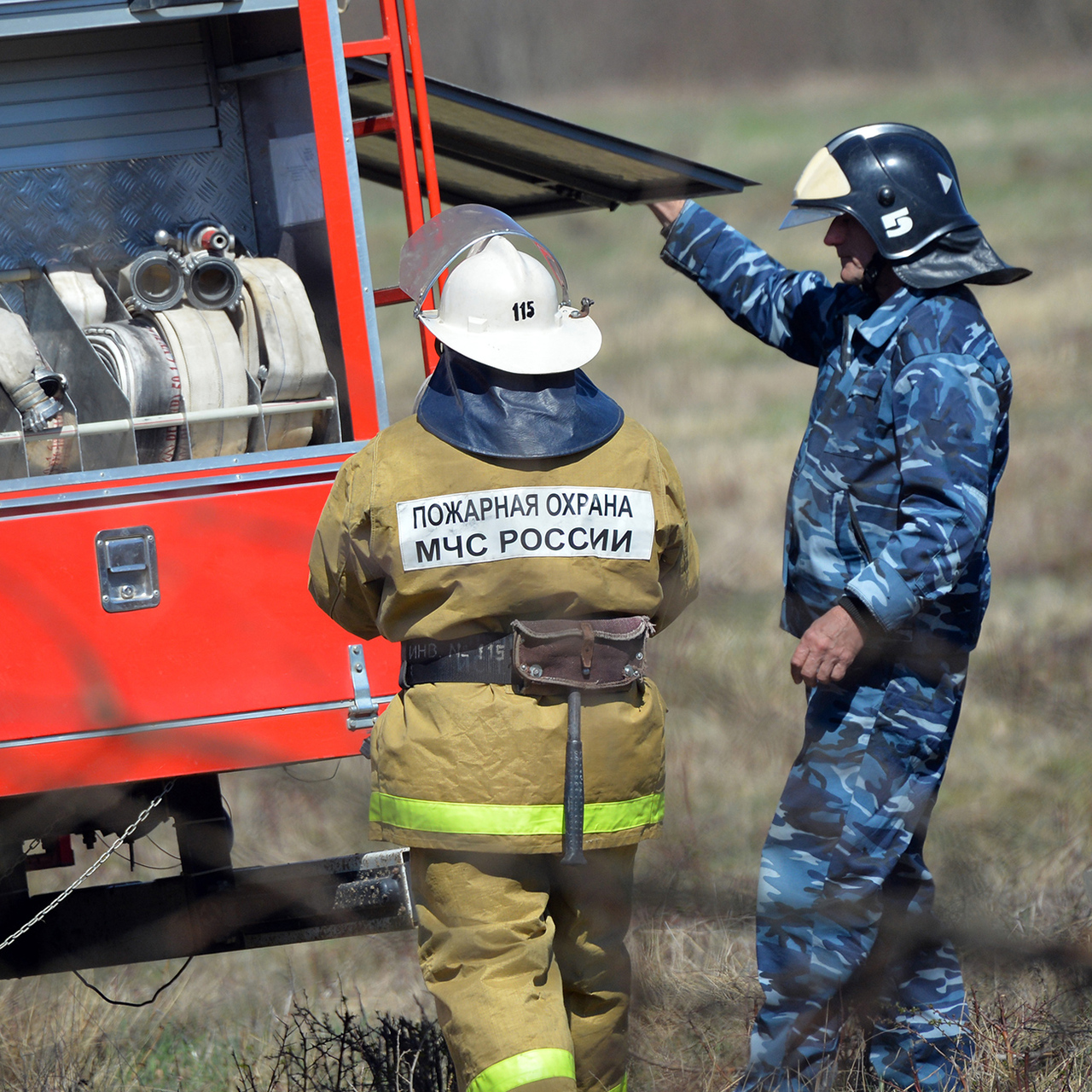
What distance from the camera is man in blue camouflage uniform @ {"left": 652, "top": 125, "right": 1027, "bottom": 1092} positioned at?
2939 millimetres

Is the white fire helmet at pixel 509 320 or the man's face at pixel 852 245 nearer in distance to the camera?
the white fire helmet at pixel 509 320

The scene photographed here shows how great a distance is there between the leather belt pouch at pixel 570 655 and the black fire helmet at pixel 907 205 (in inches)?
41.2

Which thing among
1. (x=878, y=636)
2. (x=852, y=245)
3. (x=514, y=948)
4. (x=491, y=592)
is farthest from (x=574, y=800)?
(x=852, y=245)

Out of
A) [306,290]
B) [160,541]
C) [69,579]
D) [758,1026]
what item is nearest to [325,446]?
[160,541]

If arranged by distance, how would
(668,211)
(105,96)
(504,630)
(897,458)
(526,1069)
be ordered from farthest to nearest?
(105,96) → (668,211) → (897,458) → (504,630) → (526,1069)

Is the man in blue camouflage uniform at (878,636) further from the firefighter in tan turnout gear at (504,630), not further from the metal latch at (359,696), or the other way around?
the metal latch at (359,696)

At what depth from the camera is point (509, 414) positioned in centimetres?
247

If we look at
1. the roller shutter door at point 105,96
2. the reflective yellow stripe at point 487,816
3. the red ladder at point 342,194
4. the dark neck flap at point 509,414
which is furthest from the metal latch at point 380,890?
the roller shutter door at point 105,96

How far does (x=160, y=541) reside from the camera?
9.92 feet

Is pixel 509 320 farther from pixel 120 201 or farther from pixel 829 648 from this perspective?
pixel 120 201

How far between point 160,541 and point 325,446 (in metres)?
0.41

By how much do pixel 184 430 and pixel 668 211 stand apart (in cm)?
132

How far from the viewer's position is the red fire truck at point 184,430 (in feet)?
9.89

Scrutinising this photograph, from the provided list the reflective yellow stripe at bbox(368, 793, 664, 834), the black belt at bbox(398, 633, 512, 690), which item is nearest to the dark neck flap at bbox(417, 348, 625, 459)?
the black belt at bbox(398, 633, 512, 690)
